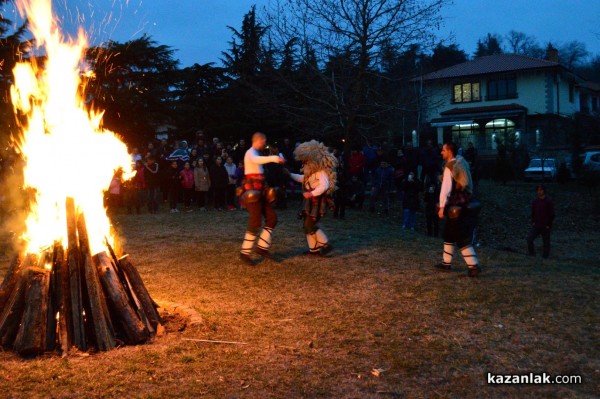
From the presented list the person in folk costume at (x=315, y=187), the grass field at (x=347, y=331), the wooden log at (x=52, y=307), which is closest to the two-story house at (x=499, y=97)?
the person in folk costume at (x=315, y=187)

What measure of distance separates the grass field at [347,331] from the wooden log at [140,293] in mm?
301

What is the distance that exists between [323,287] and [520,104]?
142ft

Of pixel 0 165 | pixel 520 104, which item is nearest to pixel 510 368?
pixel 0 165

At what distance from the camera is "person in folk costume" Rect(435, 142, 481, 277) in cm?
857

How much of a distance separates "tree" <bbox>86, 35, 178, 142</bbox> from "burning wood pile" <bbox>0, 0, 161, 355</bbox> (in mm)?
15298

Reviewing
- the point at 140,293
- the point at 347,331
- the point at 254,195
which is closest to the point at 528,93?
the point at 254,195

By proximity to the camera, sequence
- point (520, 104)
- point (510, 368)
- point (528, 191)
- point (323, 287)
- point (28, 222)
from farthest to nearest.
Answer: point (520, 104), point (528, 191), point (323, 287), point (28, 222), point (510, 368)

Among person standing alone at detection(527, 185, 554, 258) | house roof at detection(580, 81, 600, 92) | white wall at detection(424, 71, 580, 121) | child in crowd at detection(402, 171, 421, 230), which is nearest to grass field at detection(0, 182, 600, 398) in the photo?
child in crowd at detection(402, 171, 421, 230)

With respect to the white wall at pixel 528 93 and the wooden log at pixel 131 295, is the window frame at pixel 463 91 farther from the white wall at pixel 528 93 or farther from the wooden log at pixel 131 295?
the wooden log at pixel 131 295

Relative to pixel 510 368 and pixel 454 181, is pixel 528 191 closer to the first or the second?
pixel 454 181

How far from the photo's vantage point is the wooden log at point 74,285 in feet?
18.5

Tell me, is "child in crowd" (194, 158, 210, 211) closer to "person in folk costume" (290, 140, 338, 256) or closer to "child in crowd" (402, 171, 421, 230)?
"child in crowd" (402, 171, 421, 230)

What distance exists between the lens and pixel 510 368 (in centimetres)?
511

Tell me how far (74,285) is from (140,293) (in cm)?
70
